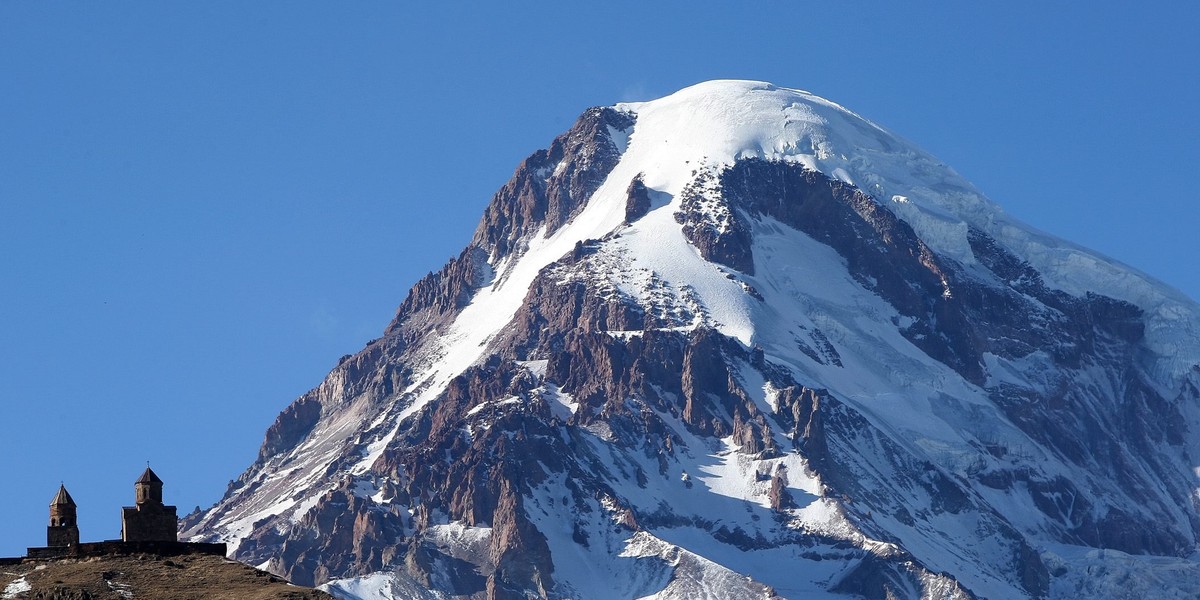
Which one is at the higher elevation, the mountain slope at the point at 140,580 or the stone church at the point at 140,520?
the stone church at the point at 140,520

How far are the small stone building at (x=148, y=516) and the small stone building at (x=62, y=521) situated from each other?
278 cm

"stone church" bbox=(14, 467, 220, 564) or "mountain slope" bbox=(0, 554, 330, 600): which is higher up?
"stone church" bbox=(14, 467, 220, 564)

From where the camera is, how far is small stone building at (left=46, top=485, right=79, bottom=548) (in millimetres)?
177500

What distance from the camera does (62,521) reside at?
17888 centimetres

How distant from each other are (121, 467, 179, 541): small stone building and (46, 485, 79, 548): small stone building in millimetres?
2780

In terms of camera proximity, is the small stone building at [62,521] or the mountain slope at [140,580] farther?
the small stone building at [62,521]

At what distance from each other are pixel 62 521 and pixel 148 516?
4.80 metres

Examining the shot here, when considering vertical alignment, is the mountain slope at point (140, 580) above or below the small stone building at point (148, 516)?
below

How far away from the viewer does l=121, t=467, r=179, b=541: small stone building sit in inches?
7042

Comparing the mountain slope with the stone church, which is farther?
the stone church

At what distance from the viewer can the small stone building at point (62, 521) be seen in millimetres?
177500

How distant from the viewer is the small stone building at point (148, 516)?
587 feet

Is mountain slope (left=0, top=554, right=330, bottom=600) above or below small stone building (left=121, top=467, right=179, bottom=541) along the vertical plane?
below

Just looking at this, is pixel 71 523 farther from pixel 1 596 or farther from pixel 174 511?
pixel 1 596
